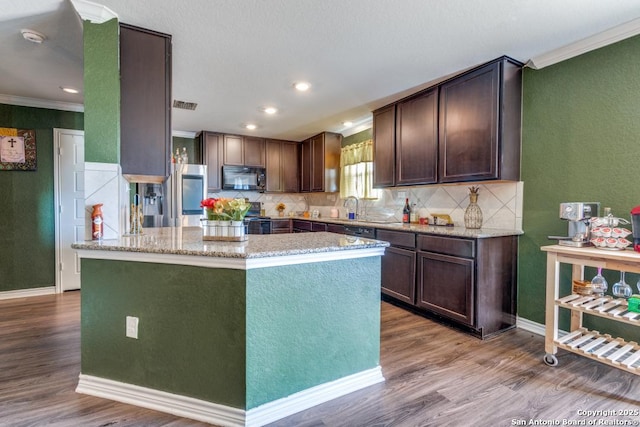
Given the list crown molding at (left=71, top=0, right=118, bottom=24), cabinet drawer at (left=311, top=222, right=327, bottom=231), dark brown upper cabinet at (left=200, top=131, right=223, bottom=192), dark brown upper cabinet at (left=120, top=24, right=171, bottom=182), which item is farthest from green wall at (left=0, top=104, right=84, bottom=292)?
cabinet drawer at (left=311, top=222, right=327, bottom=231)

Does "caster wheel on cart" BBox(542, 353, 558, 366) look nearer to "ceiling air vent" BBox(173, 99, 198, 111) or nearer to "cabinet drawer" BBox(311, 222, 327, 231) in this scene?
"cabinet drawer" BBox(311, 222, 327, 231)

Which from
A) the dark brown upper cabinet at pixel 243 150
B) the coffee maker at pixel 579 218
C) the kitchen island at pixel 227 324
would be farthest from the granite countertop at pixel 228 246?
the dark brown upper cabinet at pixel 243 150

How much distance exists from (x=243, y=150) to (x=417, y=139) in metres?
3.06

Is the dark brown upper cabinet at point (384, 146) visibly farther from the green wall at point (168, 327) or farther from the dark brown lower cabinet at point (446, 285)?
the green wall at point (168, 327)

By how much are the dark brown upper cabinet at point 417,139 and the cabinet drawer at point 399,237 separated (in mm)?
587

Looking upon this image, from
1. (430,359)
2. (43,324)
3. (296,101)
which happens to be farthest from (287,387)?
(296,101)

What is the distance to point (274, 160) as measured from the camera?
5.65 metres

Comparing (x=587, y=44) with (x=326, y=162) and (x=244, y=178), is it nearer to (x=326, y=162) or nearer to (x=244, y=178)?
(x=326, y=162)

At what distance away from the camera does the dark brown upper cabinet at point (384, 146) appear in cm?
370

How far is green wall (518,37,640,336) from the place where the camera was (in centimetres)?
222

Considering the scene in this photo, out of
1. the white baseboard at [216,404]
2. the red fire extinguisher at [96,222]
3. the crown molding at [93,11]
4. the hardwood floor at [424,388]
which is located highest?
the crown molding at [93,11]

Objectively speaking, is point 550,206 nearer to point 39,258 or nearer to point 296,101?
point 296,101

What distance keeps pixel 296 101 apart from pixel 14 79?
2727 mm

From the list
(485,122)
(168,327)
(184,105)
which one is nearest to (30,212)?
(184,105)
